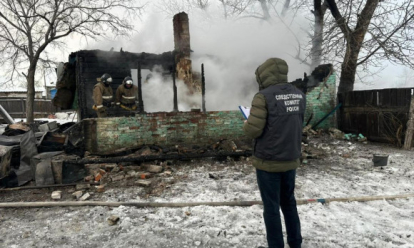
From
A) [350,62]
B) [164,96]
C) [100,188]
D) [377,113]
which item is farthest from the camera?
[350,62]

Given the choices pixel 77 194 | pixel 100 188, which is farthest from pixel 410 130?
pixel 77 194

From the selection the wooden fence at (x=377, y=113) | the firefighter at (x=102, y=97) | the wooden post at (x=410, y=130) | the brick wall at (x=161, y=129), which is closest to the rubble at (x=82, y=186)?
the brick wall at (x=161, y=129)

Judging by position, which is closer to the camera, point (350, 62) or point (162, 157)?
point (162, 157)

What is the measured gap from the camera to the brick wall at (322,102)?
901cm

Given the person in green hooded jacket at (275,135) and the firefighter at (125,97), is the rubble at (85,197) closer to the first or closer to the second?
the person in green hooded jacket at (275,135)

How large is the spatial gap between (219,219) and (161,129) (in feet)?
12.0

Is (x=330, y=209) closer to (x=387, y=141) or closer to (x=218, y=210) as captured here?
(x=218, y=210)

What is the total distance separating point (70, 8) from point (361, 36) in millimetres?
12083

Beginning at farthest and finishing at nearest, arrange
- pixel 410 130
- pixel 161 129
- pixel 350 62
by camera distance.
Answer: pixel 350 62
pixel 410 130
pixel 161 129

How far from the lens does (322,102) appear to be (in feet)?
29.9

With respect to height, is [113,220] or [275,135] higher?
[275,135]

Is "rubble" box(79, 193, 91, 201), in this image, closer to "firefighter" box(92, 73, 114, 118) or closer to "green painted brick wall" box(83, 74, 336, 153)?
"green painted brick wall" box(83, 74, 336, 153)

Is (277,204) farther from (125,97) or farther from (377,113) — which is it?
(377,113)

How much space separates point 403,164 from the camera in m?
5.29
